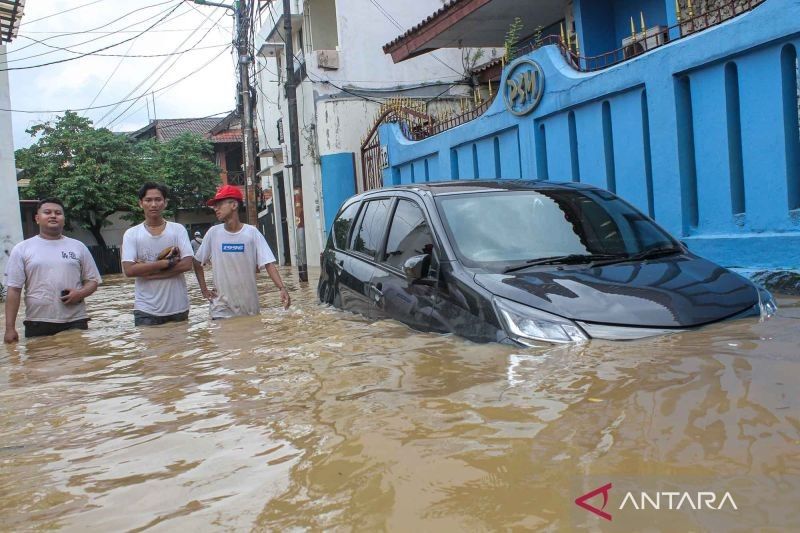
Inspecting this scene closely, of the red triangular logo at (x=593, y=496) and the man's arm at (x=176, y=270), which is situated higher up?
the man's arm at (x=176, y=270)

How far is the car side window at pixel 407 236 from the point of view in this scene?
4.84 metres

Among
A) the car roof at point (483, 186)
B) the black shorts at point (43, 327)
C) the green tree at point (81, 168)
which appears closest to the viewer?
the car roof at point (483, 186)

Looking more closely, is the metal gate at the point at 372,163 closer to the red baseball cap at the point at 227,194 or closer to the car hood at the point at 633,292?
the red baseball cap at the point at 227,194

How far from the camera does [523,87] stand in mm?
9461

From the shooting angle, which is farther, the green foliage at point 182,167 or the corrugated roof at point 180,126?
the corrugated roof at point 180,126

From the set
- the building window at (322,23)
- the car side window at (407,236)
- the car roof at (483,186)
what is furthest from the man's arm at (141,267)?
the building window at (322,23)

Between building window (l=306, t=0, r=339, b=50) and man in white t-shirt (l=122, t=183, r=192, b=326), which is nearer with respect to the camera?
man in white t-shirt (l=122, t=183, r=192, b=326)

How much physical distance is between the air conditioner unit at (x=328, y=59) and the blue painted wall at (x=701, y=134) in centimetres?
912

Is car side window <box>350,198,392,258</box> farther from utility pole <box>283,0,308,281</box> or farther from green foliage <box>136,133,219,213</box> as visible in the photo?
green foliage <box>136,133,219,213</box>

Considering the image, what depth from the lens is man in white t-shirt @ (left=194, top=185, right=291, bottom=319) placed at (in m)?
6.46

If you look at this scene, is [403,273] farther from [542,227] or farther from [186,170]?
[186,170]

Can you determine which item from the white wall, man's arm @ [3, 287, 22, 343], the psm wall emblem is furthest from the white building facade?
man's arm @ [3, 287, 22, 343]

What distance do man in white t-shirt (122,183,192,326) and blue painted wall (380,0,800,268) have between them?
A: 15.6ft

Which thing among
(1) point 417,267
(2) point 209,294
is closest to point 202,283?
(2) point 209,294
